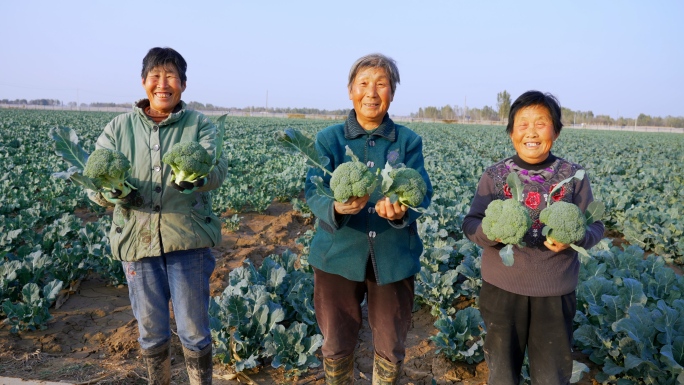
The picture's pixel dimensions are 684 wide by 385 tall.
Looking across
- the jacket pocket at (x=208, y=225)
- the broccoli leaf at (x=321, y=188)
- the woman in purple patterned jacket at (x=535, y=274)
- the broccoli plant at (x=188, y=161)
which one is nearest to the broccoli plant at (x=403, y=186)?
the broccoli leaf at (x=321, y=188)

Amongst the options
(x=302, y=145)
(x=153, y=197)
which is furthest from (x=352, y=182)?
(x=153, y=197)

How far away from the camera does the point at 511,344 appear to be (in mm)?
2404

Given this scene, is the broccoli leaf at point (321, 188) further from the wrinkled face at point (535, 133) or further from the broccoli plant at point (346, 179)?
the wrinkled face at point (535, 133)

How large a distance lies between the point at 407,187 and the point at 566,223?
71 centimetres

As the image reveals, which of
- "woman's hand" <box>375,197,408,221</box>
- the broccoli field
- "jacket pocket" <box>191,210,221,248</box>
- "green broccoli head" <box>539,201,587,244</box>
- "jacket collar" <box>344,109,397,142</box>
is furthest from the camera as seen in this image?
the broccoli field

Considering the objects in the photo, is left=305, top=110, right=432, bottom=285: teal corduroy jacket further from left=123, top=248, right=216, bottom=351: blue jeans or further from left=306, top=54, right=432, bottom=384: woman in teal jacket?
left=123, top=248, right=216, bottom=351: blue jeans

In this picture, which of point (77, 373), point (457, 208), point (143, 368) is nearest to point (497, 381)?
point (143, 368)

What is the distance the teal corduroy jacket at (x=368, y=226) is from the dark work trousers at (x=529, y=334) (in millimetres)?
492

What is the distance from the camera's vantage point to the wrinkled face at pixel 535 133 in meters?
2.31

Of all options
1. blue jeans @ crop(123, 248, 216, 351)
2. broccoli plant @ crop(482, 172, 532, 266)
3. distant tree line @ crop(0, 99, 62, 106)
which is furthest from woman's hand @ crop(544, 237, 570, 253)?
distant tree line @ crop(0, 99, 62, 106)

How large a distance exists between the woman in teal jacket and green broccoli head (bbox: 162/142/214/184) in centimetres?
56

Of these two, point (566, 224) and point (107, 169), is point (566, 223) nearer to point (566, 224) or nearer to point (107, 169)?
point (566, 224)

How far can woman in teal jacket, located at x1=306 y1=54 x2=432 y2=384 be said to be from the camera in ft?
7.70

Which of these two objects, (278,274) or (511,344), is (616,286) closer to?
(511,344)
